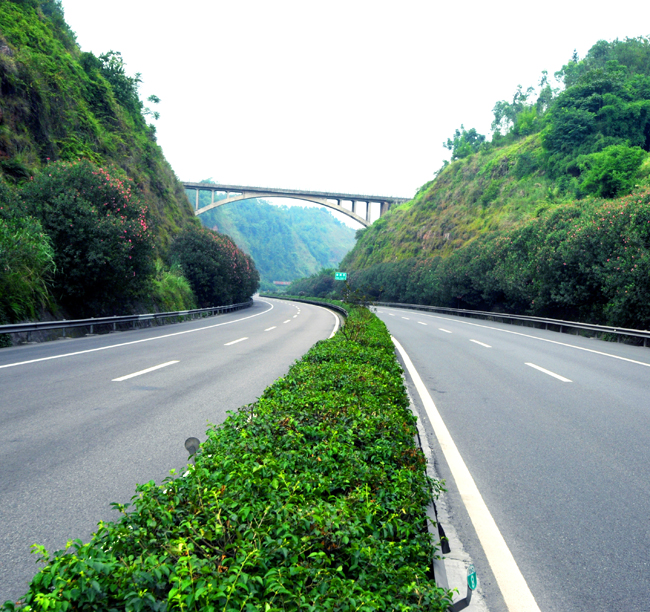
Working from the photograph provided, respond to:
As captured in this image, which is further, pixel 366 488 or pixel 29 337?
pixel 29 337

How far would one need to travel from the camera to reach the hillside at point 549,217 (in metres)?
24.0

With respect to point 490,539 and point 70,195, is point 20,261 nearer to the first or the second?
point 70,195

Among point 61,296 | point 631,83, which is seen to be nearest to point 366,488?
point 61,296

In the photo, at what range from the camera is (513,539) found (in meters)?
3.70

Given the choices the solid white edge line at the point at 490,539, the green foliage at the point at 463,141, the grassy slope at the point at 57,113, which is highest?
the green foliage at the point at 463,141

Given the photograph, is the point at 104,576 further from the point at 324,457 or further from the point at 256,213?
the point at 256,213

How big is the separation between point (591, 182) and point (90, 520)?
47869mm

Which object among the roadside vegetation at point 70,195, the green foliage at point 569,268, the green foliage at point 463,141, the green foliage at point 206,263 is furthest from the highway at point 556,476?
the green foliage at point 463,141

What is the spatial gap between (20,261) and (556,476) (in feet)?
52.7

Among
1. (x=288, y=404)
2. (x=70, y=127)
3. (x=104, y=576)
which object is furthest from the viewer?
(x=70, y=127)

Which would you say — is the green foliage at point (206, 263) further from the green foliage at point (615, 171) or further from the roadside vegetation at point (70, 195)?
the green foliage at point (615, 171)

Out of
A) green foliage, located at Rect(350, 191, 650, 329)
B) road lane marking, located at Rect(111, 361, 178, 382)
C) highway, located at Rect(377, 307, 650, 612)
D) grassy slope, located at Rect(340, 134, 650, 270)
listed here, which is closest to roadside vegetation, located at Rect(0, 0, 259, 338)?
road lane marking, located at Rect(111, 361, 178, 382)

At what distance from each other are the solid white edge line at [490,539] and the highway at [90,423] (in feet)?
8.85

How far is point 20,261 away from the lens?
15523 millimetres
